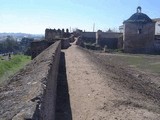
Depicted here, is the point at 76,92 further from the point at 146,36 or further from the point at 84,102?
→ the point at 146,36

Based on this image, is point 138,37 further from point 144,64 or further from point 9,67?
point 9,67

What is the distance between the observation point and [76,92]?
10148mm

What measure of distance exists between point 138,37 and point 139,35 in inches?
10.0

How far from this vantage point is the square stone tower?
4169 centimetres

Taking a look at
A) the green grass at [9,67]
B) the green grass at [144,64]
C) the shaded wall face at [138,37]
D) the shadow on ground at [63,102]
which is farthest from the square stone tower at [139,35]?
the shadow on ground at [63,102]

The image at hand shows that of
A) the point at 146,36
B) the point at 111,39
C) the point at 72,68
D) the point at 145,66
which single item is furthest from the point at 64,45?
the point at 111,39

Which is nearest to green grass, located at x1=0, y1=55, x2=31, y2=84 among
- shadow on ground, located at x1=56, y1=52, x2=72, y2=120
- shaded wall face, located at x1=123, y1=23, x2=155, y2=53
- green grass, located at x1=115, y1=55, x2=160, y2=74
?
green grass, located at x1=115, y1=55, x2=160, y2=74

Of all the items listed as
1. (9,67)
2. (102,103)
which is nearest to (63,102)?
(102,103)

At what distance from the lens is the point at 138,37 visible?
41.9 meters

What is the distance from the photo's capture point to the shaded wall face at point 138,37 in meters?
41.8

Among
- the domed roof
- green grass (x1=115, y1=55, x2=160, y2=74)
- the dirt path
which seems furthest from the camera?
the domed roof

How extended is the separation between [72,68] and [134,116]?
23.3 ft

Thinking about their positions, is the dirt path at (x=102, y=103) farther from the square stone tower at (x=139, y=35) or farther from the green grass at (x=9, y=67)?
the square stone tower at (x=139, y=35)

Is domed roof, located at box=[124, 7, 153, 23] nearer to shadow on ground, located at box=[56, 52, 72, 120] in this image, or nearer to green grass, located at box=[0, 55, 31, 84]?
green grass, located at box=[0, 55, 31, 84]
